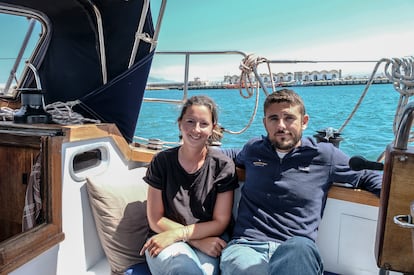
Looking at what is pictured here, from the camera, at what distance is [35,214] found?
1379 mm

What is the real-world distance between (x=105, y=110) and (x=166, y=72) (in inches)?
86.7

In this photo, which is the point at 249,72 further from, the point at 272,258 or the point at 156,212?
the point at 272,258

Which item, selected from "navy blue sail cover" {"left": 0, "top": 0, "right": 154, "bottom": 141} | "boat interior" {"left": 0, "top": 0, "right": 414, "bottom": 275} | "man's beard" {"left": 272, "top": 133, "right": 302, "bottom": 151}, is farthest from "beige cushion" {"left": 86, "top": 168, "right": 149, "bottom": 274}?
"man's beard" {"left": 272, "top": 133, "right": 302, "bottom": 151}

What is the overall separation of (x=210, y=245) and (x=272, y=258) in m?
0.30

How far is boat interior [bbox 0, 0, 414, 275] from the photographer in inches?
42.9

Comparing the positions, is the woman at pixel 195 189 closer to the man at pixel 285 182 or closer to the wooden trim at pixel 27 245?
the man at pixel 285 182

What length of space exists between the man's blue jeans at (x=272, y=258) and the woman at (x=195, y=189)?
11 cm

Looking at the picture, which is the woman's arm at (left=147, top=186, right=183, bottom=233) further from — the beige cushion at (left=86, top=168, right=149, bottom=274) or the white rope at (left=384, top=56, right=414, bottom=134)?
the white rope at (left=384, top=56, right=414, bottom=134)

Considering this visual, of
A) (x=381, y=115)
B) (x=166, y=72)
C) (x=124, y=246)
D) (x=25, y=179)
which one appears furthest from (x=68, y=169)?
(x=381, y=115)

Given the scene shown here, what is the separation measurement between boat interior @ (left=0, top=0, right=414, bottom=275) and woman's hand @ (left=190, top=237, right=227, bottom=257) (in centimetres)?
25

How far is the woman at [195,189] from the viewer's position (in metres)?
1.36

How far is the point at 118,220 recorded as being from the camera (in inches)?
58.4

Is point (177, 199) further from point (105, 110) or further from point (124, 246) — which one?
point (105, 110)

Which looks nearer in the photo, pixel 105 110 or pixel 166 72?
pixel 105 110
